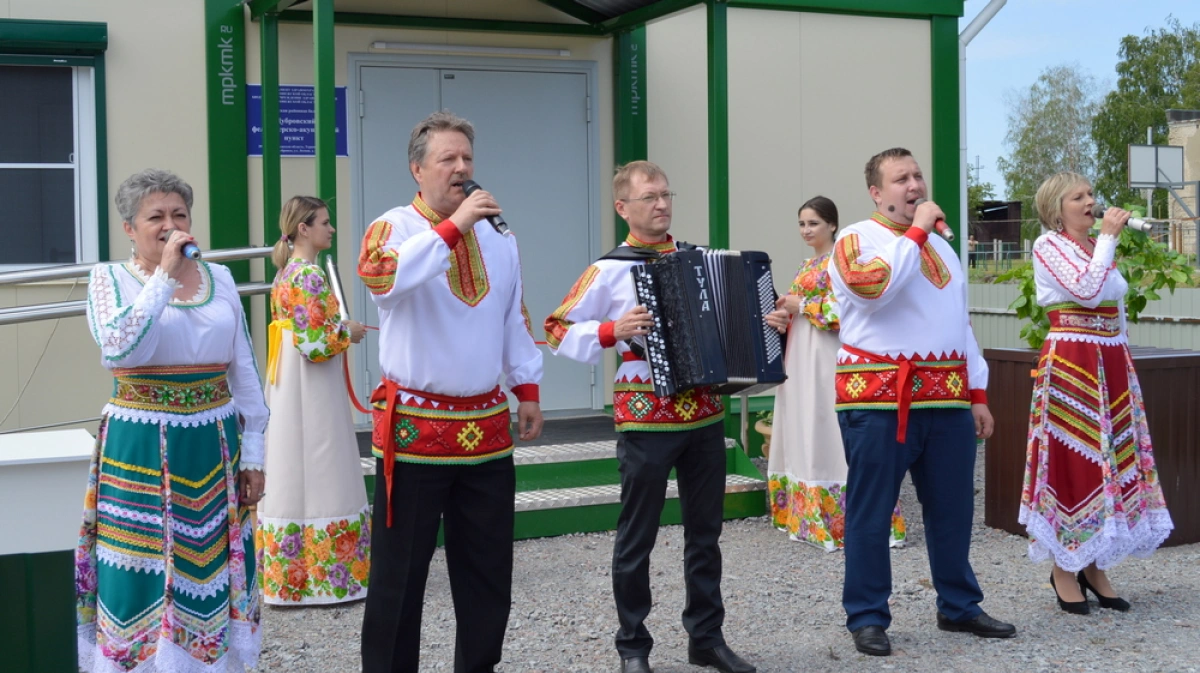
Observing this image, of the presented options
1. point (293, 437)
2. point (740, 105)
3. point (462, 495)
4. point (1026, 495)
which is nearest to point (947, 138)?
point (740, 105)

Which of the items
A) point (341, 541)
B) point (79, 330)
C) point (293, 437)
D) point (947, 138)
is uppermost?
point (947, 138)

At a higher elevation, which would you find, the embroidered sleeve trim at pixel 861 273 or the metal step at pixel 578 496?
the embroidered sleeve trim at pixel 861 273

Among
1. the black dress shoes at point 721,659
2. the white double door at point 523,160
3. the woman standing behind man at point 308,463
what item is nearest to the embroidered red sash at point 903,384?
the black dress shoes at point 721,659

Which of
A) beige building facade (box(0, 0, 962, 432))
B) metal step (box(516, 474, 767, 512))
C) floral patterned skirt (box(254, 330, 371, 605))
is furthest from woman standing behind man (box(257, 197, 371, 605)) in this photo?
metal step (box(516, 474, 767, 512))

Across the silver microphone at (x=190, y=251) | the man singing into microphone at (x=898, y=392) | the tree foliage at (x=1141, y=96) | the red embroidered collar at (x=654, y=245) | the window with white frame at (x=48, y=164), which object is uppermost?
the tree foliage at (x=1141, y=96)

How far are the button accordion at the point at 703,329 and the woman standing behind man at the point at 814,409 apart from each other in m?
2.23

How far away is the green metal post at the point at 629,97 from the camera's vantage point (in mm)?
8617

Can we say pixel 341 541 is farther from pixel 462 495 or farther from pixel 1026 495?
pixel 1026 495

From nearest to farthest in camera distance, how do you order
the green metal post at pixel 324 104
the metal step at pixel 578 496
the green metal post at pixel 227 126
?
the green metal post at pixel 324 104, the metal step at pixel 578 496, the green metal post at pixel 227 126

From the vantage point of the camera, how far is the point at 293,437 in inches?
223

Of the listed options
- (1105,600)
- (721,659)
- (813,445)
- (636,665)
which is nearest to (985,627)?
(1105,600)

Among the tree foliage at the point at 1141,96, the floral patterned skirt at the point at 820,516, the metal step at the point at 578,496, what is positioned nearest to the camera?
the floral patterned skirt at the point at 820,516

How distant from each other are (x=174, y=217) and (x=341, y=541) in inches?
89.7

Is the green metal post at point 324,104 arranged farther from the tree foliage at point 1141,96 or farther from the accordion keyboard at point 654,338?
the tree foliage at point 1141,96
